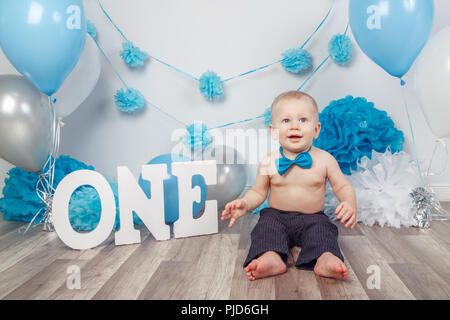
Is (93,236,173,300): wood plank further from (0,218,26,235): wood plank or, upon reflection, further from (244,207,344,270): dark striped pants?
(0,218,26,235): wood plank

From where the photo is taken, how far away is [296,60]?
190 centimetres

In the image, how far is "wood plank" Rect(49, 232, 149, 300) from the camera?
102 cm

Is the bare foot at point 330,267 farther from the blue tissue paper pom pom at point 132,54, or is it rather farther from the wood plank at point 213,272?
the blue tissue paper pom pom at point 132,54

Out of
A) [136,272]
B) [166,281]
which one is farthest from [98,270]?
[166,281]

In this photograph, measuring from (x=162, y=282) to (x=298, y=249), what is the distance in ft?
1.64

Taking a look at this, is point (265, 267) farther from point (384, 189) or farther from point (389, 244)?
point (384, 189)

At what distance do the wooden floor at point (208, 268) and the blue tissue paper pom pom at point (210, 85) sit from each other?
2.36ft

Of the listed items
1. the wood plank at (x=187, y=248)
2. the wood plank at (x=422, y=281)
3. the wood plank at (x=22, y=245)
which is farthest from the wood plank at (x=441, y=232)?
the wood plank at (x=22, y=245)

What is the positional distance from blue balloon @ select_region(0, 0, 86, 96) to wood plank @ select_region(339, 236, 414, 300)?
47.3 inches

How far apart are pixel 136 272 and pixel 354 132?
3.60ft

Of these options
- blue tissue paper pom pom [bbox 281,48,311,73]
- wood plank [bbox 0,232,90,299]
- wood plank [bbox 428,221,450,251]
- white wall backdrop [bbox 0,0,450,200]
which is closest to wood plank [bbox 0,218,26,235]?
wood plank [bbox 0,232,90,299]
